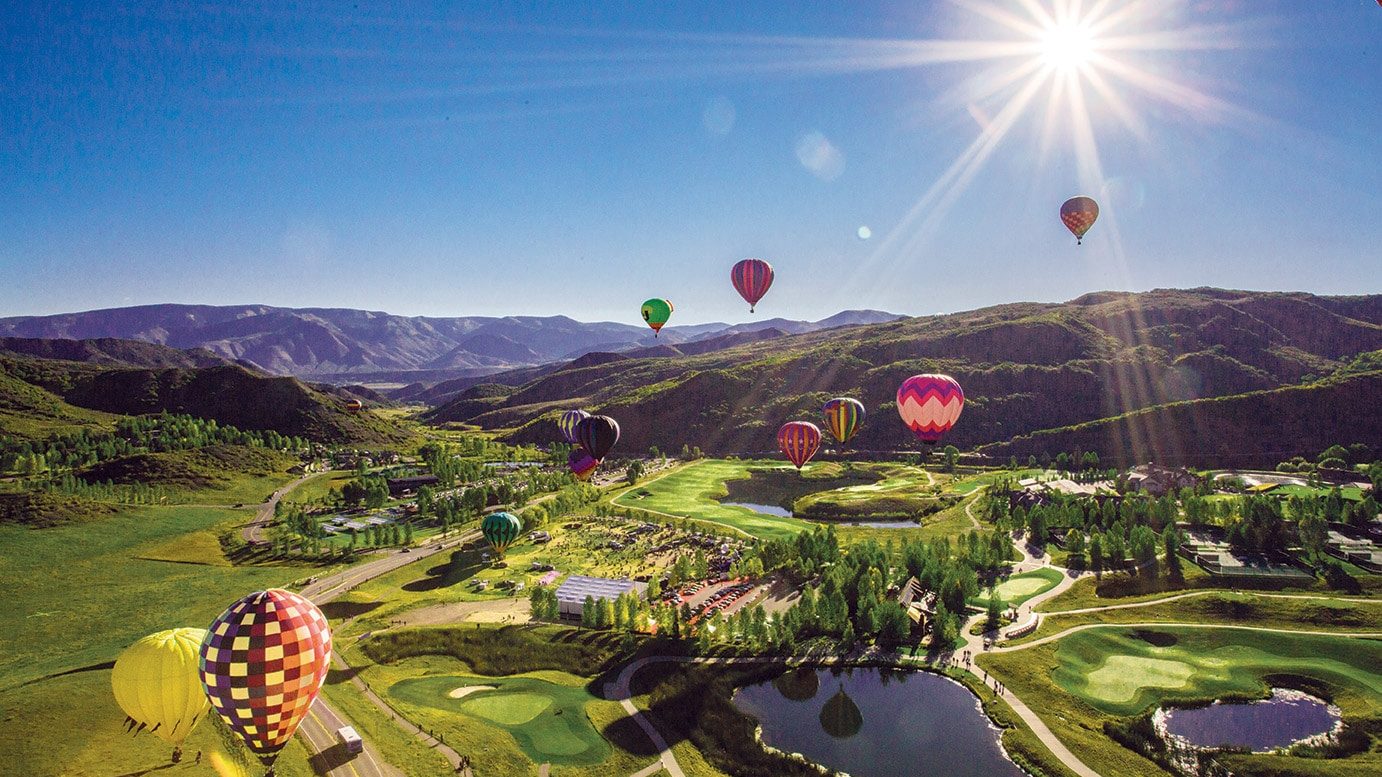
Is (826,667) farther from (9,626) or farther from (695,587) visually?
(9,626)

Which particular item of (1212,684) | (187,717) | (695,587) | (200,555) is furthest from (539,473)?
(1212,684)

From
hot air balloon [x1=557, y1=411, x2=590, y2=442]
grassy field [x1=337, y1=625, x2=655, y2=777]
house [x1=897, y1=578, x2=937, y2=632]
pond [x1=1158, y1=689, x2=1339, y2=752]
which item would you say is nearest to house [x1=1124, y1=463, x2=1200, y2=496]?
house [x1=897, y1=578, x2=937, y2=632]

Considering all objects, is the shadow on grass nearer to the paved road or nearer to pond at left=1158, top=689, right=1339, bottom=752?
the paved road

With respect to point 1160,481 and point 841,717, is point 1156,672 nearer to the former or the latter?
point 841,717

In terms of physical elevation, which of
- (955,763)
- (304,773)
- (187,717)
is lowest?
(955,763)

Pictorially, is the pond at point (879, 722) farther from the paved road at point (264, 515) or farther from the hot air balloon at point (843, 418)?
the paved road at point (264, 515)

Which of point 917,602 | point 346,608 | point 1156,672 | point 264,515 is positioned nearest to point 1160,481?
point 917,602
